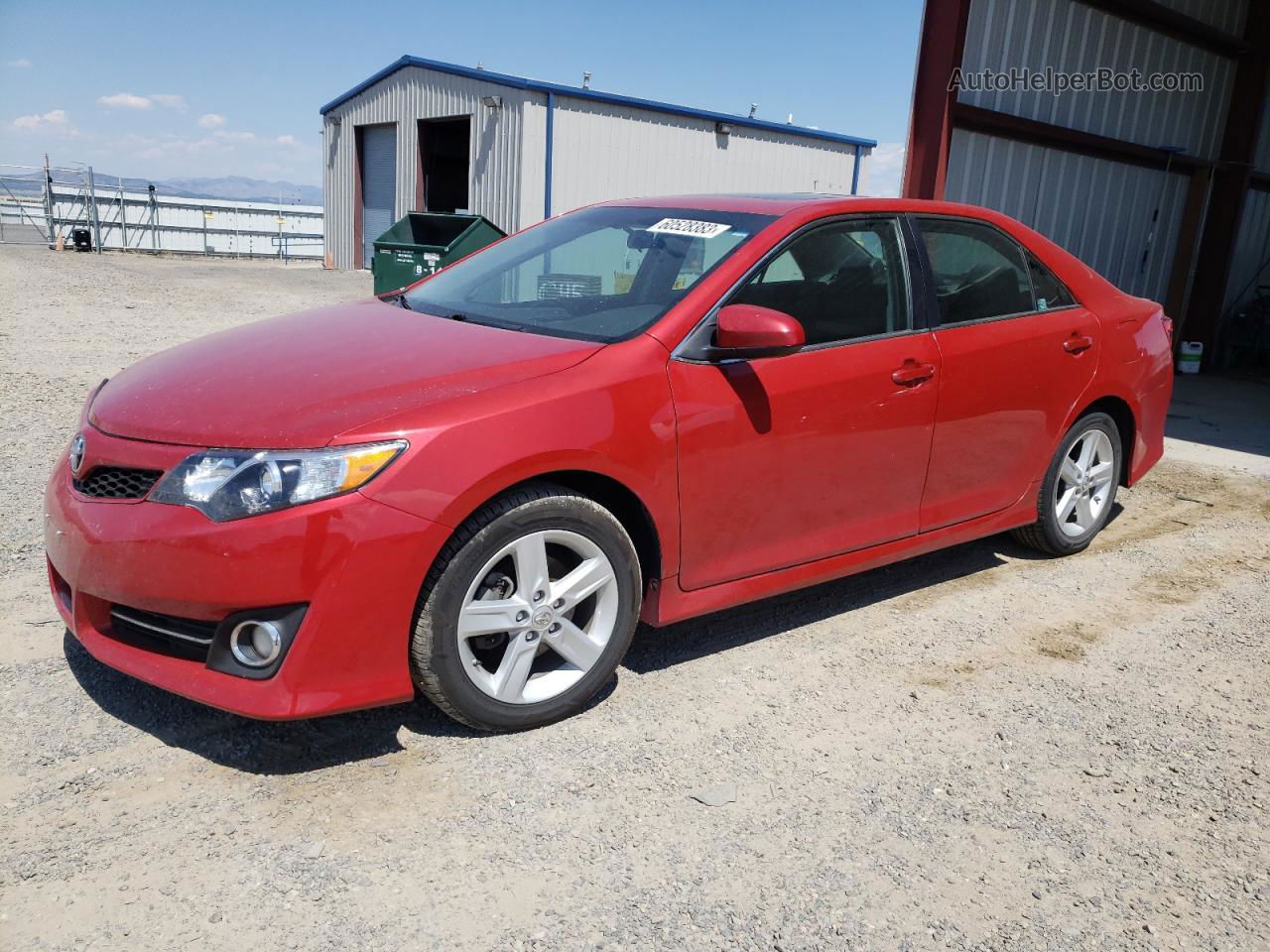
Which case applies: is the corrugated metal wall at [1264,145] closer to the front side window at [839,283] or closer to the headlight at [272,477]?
the front side window at [839,283]

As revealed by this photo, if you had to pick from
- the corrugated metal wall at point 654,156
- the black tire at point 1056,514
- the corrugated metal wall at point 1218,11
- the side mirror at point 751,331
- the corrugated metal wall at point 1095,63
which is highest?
the corrugated metal wall at point 1218,11

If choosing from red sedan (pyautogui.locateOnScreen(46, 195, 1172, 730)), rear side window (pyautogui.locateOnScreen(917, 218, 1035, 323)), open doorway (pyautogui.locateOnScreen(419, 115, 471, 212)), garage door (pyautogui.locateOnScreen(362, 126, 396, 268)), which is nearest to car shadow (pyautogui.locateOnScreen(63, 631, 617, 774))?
red sedan (pyautogui.locateOnScreen(46, 195, 1172, 730))

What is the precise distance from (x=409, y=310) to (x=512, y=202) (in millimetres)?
14445

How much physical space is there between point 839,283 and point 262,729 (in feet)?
7.98

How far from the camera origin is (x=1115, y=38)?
1119 cm

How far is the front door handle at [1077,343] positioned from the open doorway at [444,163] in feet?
55.4

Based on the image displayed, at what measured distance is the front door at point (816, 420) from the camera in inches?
130

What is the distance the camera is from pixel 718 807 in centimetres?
279

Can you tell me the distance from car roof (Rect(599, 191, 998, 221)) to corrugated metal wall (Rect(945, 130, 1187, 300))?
625 cm

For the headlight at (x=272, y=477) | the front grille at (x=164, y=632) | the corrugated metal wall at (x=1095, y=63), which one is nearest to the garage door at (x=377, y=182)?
the corrugated metal wall at (x=1095, y=63)

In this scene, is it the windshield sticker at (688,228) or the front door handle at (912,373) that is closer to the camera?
the windshield sticker at (688,228)

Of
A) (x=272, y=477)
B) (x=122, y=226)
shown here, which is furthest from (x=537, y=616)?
(x=122, y=226)

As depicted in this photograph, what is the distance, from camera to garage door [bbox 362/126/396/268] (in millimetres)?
21766

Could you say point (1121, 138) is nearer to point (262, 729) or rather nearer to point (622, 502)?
point (622, 502)
